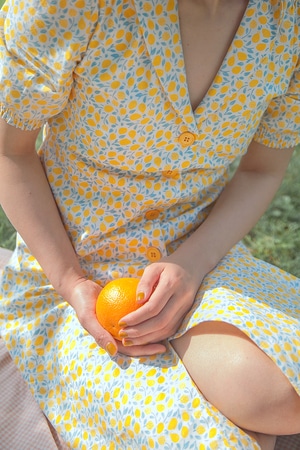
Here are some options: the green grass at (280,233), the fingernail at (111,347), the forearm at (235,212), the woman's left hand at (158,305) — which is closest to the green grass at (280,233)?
the green grass at (280,233)

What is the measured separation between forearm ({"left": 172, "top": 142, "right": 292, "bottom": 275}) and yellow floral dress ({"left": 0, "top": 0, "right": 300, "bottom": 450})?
0.04 metres

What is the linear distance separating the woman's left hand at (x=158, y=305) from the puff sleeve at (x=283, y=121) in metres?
0.50

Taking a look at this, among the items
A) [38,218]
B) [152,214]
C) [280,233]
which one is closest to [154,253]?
[152,214]

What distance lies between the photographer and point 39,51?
57.6 inches

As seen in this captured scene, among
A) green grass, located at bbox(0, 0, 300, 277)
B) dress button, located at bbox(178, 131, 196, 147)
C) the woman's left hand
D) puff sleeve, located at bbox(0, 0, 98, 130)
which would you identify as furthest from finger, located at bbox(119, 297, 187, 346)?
green grass, located at bbox(0, 0, 300, 277)

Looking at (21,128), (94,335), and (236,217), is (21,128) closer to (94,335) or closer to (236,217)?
(94,335)

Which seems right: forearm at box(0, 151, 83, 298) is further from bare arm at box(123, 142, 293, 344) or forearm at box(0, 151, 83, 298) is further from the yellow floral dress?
bare arm at box(123, 142, 293, 344)

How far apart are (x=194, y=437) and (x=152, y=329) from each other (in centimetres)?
27

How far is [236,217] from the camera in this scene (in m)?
1.87

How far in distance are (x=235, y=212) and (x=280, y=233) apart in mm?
1233

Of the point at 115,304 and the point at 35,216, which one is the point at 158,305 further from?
the point at 35,216

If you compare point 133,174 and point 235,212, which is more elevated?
point 133,174

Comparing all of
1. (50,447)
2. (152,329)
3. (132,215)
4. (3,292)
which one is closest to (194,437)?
(152,329)

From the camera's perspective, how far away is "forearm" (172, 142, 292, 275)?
1.75 metres
